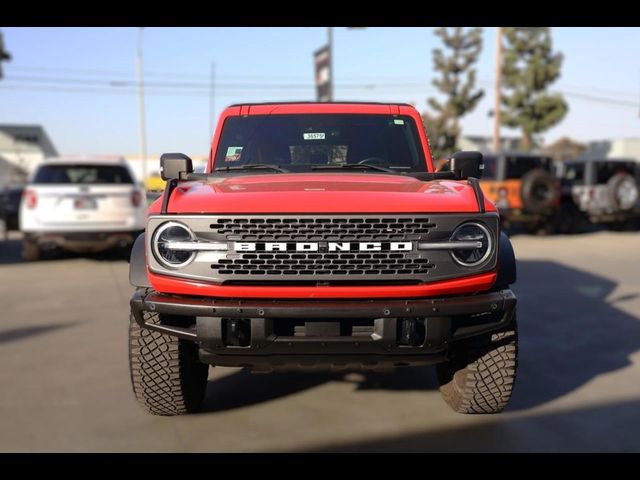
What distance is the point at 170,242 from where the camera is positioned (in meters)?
3.42

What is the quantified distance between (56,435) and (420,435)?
6.68 feet

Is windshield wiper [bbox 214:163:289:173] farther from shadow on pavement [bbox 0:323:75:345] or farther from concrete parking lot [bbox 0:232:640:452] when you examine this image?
shadow on pavement [bbox 0:323:75:345]

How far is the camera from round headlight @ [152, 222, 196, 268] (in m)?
3.42

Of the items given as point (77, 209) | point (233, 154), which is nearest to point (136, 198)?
point (77, 209)

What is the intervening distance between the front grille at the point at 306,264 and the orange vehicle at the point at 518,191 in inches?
438

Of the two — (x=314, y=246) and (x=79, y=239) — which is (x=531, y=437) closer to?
(x=314, y=246)

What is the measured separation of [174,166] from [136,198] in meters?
6.76

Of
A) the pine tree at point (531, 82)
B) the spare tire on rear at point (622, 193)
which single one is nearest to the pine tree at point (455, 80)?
the pine tree at point (531, 82)

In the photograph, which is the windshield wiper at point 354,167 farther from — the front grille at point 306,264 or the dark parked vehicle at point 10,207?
the dark parked vehicle at point 10,207

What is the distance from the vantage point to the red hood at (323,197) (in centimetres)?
335

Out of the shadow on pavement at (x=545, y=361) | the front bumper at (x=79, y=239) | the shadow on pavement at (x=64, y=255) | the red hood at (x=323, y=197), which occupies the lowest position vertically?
the shadow on pavement at (x=64, y=255)

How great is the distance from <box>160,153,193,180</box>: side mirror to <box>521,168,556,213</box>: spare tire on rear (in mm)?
11070
